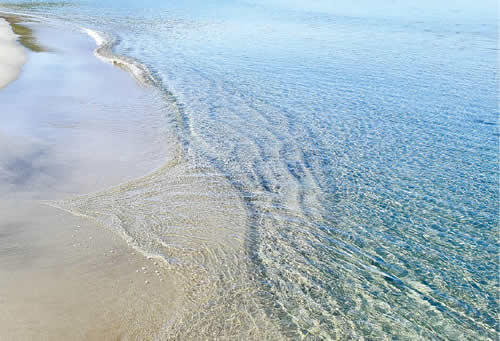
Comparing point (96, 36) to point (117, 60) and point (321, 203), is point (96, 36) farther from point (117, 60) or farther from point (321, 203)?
point (321, 203)

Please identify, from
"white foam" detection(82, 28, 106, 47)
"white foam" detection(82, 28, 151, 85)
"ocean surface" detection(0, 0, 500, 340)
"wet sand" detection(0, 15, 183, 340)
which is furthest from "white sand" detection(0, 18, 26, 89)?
"ocean surface" detection(0, 0, 500, 340)

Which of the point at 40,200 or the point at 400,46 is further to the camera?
the point at 400,46

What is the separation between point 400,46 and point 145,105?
1780cm

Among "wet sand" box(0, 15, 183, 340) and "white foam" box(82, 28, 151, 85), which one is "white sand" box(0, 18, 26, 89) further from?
"white foam" box(82, 28, 151, 85)

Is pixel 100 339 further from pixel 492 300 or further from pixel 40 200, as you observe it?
pixel 492 300

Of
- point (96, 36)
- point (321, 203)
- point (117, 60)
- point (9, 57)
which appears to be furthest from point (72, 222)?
point (96, 36)

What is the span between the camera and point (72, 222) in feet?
21.0

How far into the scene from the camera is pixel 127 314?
186 inches

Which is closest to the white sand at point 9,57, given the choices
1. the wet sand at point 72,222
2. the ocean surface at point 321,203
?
the wet sand at point 72,222

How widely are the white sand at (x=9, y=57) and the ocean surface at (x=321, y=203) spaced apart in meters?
4.22

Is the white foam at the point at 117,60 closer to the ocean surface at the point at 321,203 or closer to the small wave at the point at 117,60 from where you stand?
the small wave at the point at 117,60

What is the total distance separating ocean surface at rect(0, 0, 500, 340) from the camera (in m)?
5.13

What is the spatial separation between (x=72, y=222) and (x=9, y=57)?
14167mm

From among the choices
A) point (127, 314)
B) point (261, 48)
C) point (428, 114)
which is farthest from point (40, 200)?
point (261, 48)
